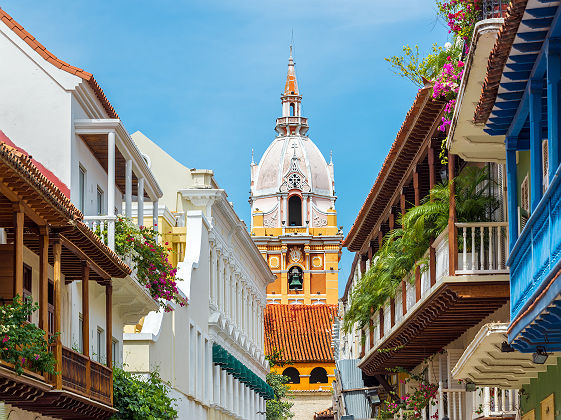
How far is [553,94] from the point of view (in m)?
12.5

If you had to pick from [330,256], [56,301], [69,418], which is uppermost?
[330,256]

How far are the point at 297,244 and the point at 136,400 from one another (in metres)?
Answer: 74.3

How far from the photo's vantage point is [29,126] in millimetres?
23828

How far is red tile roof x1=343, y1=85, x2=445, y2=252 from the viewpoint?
22.5 meters

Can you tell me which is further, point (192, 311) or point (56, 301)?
point (192, 311)

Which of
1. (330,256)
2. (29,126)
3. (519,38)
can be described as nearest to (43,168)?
(29,126)

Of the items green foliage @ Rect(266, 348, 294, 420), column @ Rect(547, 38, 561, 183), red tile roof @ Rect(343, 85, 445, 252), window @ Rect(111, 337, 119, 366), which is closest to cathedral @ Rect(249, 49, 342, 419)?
green foliage @ Rect(266, 348, 294, 420)

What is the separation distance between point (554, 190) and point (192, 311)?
1025 inches

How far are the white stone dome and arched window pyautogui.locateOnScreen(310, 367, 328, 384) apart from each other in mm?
17188

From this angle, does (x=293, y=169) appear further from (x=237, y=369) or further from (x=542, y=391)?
(x=542, y=391)

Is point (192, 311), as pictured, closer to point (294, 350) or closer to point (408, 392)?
point (408, 392)

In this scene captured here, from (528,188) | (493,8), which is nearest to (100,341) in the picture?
(528,188)

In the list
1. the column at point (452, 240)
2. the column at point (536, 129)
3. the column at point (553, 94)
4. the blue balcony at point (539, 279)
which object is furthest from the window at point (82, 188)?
the column at point (553, 94)

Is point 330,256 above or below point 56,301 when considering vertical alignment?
above
